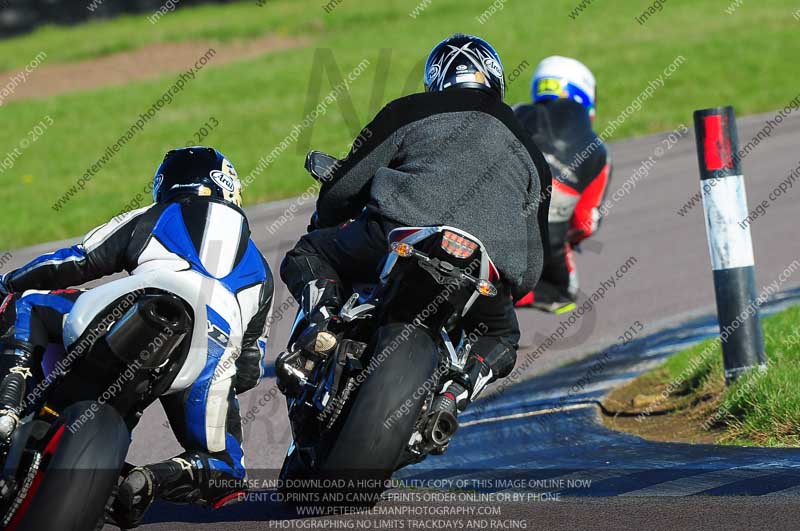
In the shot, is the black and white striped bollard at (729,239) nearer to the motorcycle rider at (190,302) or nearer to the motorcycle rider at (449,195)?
the motorcycle rider at (449,195)

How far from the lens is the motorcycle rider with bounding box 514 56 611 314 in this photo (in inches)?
292

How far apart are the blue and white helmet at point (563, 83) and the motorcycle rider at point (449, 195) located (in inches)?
105

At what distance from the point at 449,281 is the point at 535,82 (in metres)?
3.82

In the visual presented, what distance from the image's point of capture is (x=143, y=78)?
91.0 feet

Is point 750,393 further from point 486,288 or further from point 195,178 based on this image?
point 195,178

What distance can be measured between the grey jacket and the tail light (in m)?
0.18

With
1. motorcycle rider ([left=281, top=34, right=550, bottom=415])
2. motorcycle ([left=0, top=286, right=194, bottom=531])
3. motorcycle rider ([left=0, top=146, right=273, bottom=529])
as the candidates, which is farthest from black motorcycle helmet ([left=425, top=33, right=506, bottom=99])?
motorcycle ([left=0, top=286, right=194, bottom=531])

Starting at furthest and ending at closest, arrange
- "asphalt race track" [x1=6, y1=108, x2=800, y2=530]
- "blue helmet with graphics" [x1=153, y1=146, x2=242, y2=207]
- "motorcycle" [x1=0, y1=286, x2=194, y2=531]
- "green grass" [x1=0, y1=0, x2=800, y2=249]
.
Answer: "green grass" [x1=0, y1=0, x2=800, y2=249]
"blue helmet with graphics" [x1=153, y1=146, x2=242, y2=207]
"asphalt race track" [x1=6, y1=108, x2=800, y2=530]
"motorcycle" [x1=0, y1=286, x2=194, y2=531]

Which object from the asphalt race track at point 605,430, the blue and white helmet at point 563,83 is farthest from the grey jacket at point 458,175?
the blue and white helmet at point 563,83

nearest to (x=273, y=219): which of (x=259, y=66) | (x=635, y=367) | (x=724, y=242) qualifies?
(x=635, y=367)

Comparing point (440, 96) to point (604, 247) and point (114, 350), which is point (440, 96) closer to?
point (114, 350)

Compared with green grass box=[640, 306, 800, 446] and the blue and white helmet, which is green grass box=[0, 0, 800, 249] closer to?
the blue and white helmet

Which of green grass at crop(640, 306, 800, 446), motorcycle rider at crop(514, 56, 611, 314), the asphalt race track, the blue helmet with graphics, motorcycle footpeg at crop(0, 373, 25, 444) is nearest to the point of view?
motorcycle footpeg at crop(0, 373, 25, 444)

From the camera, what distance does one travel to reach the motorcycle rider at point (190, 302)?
14.2ft
